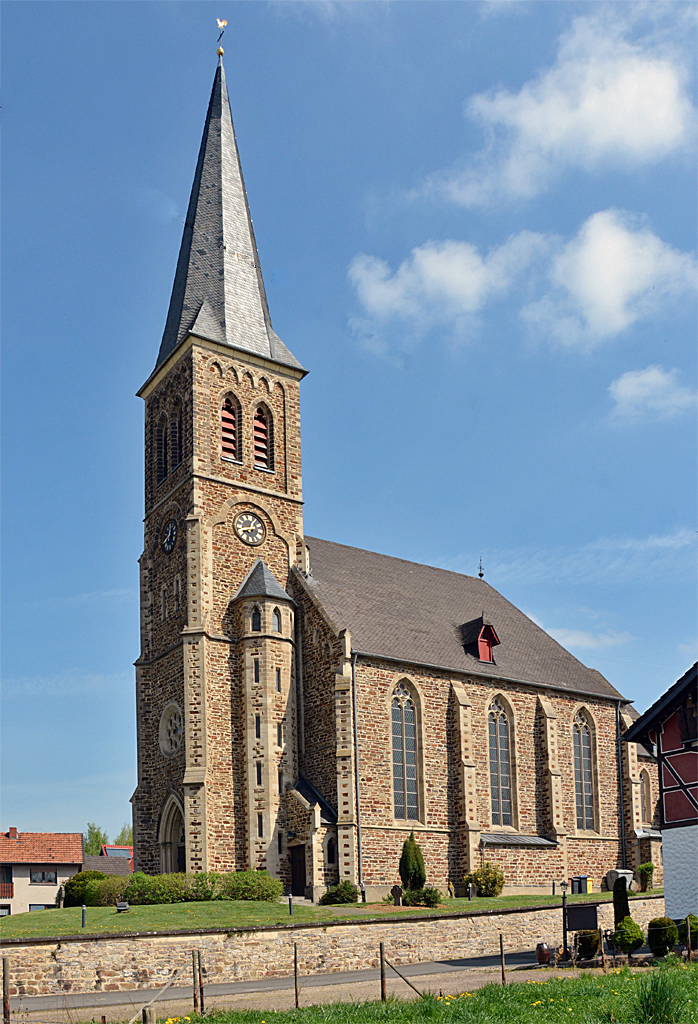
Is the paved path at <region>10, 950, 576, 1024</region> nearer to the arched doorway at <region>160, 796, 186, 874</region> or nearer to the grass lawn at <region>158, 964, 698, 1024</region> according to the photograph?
the grass lawn at <region>158, 964, 698, 1024</region>

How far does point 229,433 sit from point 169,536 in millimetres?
4826

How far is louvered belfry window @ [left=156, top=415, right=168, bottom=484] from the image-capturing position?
4297cm

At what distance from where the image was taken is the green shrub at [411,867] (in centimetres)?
3482

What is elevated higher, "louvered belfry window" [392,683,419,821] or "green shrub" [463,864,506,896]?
"louvered belfry window" [392,683,419,821]

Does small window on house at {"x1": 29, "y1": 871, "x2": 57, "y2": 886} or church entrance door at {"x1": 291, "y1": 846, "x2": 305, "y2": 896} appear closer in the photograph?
church entrance door at {"x1": 291, "y1": 846, "x2": 305, "y2": 896}

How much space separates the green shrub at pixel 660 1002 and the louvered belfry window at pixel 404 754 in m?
23.8

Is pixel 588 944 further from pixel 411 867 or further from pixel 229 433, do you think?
pixel 229 433

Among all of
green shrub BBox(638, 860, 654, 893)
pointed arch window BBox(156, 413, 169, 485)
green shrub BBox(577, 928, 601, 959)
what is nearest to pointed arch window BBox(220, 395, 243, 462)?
pointed arch window BBox(156, 413, 169, 485)

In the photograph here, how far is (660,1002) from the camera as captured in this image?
541 inches

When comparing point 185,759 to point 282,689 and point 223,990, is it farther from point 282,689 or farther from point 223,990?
point 223,990

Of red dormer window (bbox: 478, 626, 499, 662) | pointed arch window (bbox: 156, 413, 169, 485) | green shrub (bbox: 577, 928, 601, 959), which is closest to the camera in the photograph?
green shrub (bbox: 577, 928, 601, 959)

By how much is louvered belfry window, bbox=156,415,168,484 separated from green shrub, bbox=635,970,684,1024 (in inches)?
1257

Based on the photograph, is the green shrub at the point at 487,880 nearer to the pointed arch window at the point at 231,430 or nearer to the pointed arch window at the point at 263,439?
the pointed arch window at the point at 263,439

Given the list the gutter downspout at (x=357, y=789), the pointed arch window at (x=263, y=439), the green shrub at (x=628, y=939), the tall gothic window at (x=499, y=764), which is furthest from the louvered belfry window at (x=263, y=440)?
the green shrub at (x=628, y=939)
